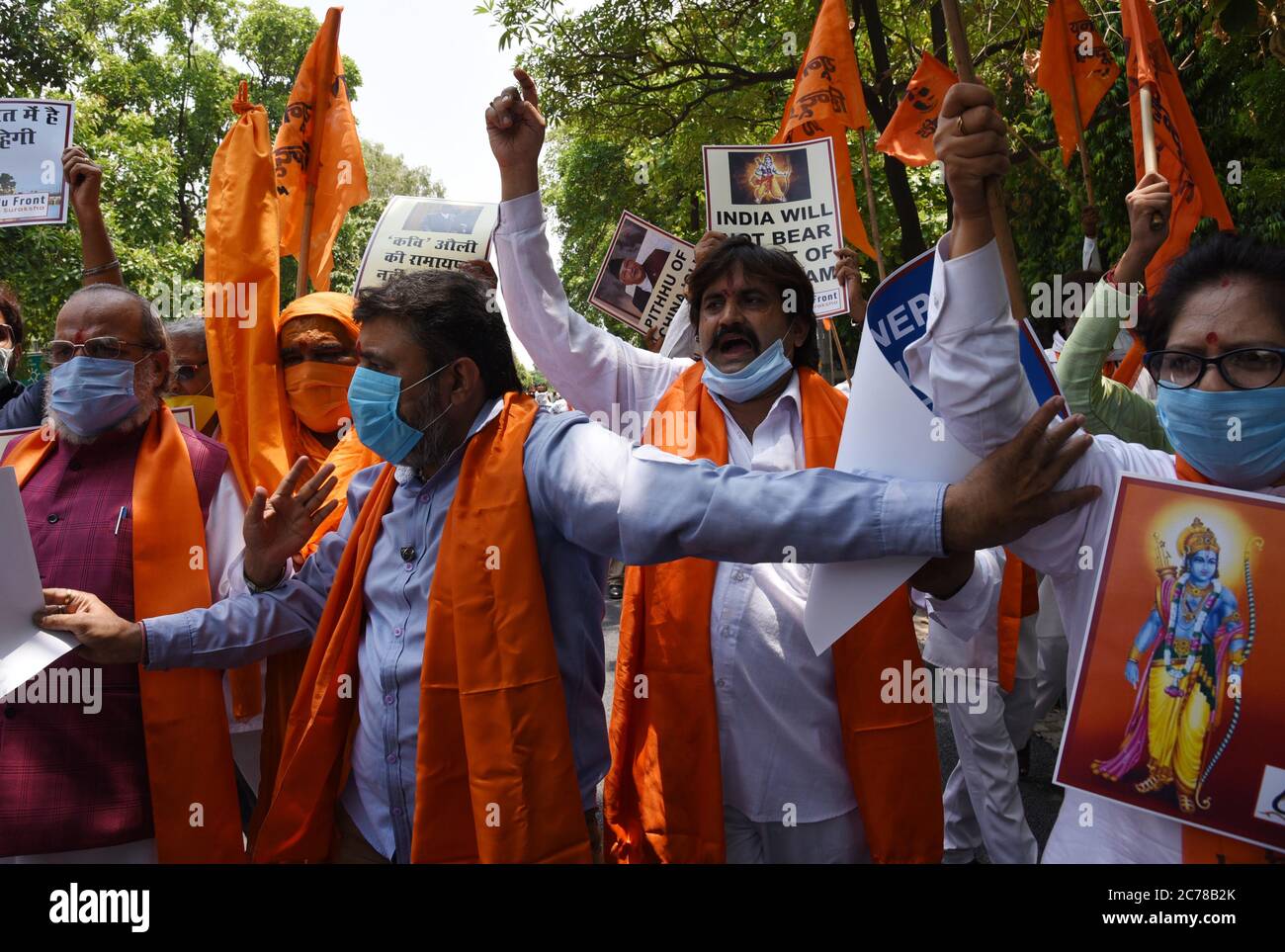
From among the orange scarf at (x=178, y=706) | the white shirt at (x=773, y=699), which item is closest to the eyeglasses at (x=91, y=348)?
the orange scarf at (x=178, y=706)

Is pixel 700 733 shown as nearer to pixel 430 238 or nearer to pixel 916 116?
pixel 430 238

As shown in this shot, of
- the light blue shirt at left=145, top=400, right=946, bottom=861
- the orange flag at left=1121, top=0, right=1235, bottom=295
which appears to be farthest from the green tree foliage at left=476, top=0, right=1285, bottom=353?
the light blue shirt at left=145, top=400, right=946, bottom=861

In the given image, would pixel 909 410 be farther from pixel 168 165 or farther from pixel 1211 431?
pixel 168 165

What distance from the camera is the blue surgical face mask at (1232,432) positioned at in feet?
5.12

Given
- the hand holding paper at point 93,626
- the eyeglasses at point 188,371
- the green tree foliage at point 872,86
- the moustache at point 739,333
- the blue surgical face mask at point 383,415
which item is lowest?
the hand holding paper at point 93,626

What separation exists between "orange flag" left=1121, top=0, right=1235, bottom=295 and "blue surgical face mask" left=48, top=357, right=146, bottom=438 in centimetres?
337

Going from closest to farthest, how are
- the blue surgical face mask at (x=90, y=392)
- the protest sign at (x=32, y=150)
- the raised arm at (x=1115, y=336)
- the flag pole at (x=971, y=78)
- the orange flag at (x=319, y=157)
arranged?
the flag pole at (x=971, y=78)
the blue surgical face mask at (x=90, y=392)
the raised arm at (x=1115, y=336)
the protest sign at (x=32, y=150)
the orange flag at (x=319, y=157)

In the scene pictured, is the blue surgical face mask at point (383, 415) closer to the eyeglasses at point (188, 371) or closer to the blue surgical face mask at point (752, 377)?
the blue surgical face mask at point (752, 377)

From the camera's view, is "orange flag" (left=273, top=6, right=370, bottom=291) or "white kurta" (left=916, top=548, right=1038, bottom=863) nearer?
"white kurta" (left=916, top=548, right=1038, bottom=863)

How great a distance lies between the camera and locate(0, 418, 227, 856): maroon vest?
2.36 m

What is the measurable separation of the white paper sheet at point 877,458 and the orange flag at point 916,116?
4337 mm

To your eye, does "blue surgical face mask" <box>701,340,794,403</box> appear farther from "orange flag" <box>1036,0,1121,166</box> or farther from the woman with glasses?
"orange flag" <box>1036,0,1121,166</box>

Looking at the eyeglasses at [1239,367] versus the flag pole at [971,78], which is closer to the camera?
the eyeglasses at [1239,367]

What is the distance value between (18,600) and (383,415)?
2.87 ft
